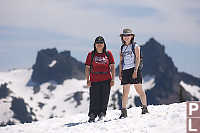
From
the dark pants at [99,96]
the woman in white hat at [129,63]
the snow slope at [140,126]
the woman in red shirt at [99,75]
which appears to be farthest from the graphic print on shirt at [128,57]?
the snow slope at [140,126]

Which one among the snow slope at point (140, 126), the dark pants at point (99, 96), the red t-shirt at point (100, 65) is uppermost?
the red t-shirt at point (100, 65)

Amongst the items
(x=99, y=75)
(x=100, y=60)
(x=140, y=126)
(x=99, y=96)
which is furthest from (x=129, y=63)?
(x=140, y=126)

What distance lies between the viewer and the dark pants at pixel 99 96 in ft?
43.3

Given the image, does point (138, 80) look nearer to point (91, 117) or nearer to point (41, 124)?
point (91, 117)

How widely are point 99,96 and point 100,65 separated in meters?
1.19

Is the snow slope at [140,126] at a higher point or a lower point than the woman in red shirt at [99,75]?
lower

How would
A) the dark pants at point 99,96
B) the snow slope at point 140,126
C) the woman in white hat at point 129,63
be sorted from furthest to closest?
the dark pants at point 99,96, the woman in white hat at point 129,63, the snow slope at point 140,126

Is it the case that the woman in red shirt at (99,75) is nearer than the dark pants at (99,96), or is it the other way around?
the woman in red shirt at (99,75)

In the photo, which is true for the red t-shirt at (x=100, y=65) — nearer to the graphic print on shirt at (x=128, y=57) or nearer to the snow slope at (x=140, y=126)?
the graphic print on shirt at (x=128, y=57)

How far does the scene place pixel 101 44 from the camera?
13000 millimetres

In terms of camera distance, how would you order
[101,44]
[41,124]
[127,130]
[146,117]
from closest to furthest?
1. [127,130]
2. [146,117]
3. [101,44]
4. [41,124]

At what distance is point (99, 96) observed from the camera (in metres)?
13.3

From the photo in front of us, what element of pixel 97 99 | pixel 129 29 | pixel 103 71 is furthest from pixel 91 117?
pixel 129 29

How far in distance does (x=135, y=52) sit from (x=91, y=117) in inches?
117
